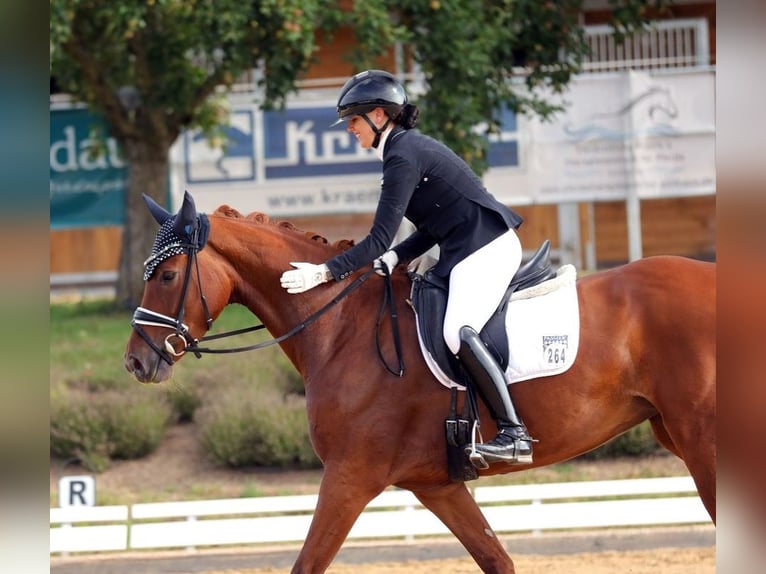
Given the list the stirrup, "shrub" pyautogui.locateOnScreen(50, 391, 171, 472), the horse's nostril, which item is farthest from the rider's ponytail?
"shrub" pyautogui.locateOnScreen(50, 391, 171, 472)

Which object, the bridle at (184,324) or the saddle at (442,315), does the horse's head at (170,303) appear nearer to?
the bridle at (184,324)

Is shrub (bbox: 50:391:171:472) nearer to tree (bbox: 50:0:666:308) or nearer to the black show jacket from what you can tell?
tree (bbox: 50:0:666:308)

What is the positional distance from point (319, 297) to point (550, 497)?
397cm

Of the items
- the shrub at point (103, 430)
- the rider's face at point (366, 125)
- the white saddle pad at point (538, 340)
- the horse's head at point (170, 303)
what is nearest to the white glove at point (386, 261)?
the white saddle pad at point (538, 340)

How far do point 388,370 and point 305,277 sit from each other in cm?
57

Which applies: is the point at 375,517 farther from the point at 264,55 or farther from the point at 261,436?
the point at 264,55

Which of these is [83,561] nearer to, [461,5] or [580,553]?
[580,553]

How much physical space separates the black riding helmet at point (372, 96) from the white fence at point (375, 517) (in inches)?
163

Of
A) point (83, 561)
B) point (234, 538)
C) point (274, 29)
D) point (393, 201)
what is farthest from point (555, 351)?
point (274, 29)

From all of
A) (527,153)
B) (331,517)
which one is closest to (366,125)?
(331,517)

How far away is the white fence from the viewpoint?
813 cm

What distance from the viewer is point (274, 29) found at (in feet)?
33.7

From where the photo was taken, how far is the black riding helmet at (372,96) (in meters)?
4.79

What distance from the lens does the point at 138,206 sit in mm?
14047
